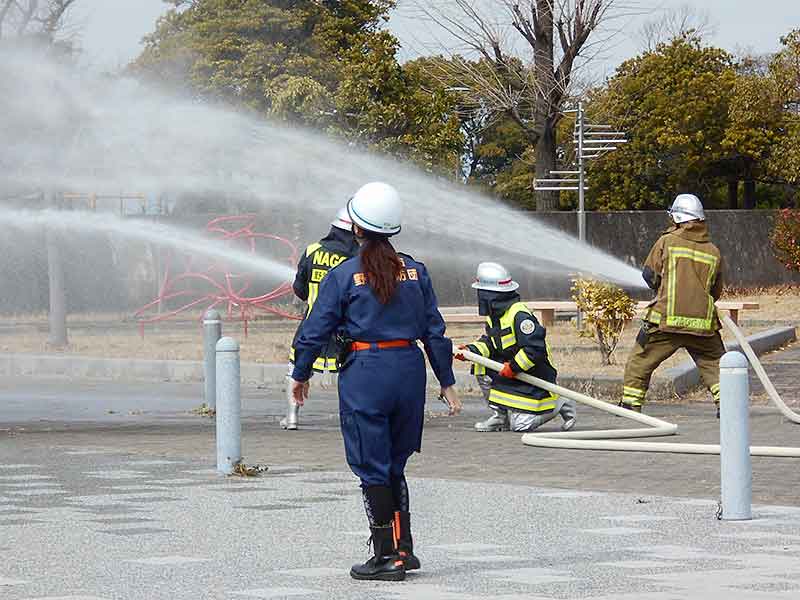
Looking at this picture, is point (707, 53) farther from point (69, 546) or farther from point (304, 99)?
point (69, 546)

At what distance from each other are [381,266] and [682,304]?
641 cm

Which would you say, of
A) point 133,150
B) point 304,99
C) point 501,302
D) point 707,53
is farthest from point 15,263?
point 707,53

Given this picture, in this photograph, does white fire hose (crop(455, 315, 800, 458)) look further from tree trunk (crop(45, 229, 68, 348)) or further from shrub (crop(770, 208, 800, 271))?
shrub (crop(770, 208, 800, 271))

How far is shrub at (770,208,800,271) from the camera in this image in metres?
35.9

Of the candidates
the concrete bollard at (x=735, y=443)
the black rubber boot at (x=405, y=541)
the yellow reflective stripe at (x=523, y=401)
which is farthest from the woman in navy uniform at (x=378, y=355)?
the yellow reflective stripe at (x=523, y=401)

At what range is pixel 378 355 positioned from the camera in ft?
22.5

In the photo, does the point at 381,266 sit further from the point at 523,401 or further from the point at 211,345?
the point at 211,345

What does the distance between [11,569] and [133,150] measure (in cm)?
1408

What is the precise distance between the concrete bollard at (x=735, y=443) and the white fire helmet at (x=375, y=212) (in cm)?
208

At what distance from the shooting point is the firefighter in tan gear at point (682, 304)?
42.3 feet

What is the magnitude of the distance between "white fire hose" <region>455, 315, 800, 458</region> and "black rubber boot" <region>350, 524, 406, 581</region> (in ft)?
13.0

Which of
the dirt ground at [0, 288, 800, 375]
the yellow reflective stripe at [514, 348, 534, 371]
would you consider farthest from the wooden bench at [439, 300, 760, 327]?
the yellow reflective stripe at [514, 348, 534, 371]

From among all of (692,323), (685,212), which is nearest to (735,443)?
(692,323)

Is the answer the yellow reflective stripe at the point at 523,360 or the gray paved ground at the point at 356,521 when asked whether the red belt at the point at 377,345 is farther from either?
the yellow reflective stripe at the point at 523,360
